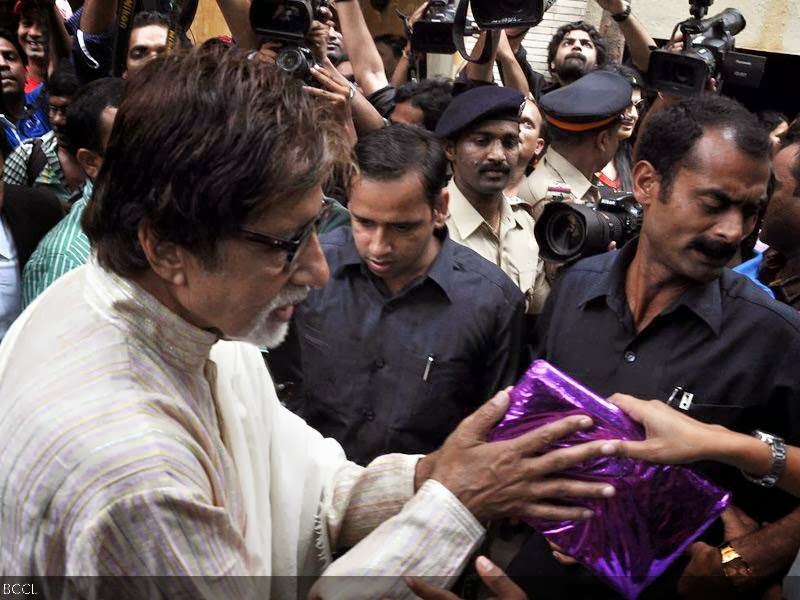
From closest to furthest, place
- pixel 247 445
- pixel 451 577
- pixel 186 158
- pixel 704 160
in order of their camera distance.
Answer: pixel 186 158 < pixel 451 577 < pixel 247 445 < pixel 704 160

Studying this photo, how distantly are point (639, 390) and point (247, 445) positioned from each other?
3.48 feet

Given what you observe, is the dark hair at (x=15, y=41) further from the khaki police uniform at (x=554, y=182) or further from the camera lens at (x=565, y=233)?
the camera lens at (x=565, y=233)

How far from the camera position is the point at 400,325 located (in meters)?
2.94

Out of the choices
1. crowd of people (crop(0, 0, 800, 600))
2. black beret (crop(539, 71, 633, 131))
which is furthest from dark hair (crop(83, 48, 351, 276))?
black beret (crop(539, 71, 633, 131))

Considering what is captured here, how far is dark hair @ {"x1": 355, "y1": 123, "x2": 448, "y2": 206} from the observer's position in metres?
2.96

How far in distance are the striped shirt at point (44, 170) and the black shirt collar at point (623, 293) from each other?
2.76 meters

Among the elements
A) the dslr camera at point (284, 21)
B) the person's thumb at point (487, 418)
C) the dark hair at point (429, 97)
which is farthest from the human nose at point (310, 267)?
the dark hair at point (429, 97)

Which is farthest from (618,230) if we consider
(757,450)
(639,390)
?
(757,450)

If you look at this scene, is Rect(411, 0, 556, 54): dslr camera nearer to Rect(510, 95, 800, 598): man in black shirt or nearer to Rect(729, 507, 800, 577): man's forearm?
Rect(510, 95, 800, 598): man in black shirt

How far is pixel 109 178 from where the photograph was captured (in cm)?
157

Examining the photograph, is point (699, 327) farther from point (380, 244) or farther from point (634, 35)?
point (634, 35)

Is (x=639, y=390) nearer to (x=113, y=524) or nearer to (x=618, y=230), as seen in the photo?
(x=618, y=230)

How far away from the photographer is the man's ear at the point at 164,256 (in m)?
1.55

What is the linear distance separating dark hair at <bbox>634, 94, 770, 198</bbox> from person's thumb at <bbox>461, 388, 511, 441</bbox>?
1059mm
